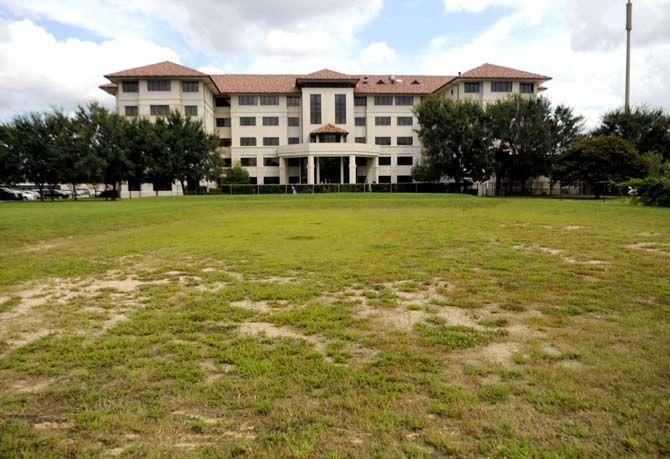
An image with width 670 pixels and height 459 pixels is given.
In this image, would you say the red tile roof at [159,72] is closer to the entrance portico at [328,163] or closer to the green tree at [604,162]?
the entrance portico at [328,163]

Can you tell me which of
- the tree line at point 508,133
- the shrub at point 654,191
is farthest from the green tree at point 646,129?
the shrub at point 654,191

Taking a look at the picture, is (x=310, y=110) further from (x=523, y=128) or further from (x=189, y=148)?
(x=523, y=128)

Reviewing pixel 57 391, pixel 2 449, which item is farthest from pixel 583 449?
pixel 57 391

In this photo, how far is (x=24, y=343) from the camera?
5062 mm

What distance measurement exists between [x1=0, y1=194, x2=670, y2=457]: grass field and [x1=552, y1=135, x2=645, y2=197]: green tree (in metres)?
36.5

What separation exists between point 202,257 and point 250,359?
264 inches

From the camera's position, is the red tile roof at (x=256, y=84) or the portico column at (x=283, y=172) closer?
the portico column at (x=283, y=172)

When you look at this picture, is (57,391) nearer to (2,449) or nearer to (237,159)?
(2,449)

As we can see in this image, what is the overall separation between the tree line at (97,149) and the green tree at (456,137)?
25.4m

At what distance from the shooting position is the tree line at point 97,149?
43156 mm

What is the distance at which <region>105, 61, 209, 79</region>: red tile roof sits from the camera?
61.0m

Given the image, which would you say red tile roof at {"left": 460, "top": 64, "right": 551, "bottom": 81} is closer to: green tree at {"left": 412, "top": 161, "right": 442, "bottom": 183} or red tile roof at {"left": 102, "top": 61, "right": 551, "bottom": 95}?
red tile roof at {"left": 102, "top": 61, "right": 551, "bottom": 95}

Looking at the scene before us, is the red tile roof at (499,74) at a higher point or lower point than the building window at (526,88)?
higher

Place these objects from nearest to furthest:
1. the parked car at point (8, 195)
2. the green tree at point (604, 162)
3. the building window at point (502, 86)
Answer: the green tree at point (604, 162)
the parked car at point (8, 195)
the building window at point (502, 86)
